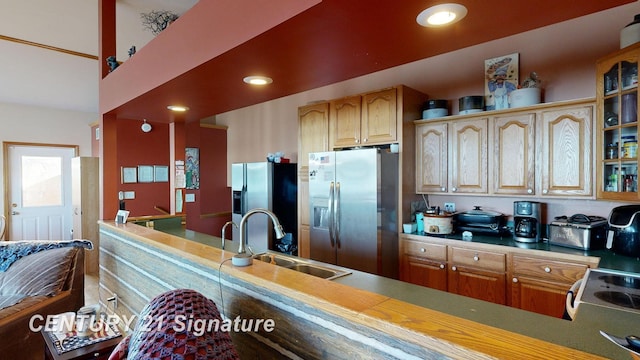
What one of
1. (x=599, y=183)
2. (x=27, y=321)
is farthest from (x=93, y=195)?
(x=599, y=183)

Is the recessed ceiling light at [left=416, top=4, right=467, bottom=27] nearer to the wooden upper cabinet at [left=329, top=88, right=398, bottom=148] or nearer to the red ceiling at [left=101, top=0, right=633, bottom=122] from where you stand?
the red ceiling at [left=101, top=0, right=633, bottom=122]

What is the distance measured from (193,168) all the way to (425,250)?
13.5ft

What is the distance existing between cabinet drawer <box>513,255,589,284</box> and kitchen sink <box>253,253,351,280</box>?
160cm

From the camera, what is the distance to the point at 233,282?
1535 mm

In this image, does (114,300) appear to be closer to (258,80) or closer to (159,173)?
(258,80)

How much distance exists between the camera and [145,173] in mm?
5008

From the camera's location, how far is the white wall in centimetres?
559

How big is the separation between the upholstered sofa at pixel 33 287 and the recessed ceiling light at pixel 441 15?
8.72 ft

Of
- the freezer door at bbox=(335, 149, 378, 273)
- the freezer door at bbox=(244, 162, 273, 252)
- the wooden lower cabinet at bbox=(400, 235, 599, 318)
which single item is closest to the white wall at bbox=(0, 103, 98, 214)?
the freezer door at bbox=(244, 162, 273, 252)

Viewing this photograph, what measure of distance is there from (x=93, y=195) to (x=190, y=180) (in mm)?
1357

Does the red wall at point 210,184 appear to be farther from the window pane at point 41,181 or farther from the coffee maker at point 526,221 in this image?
the coffee maker at point 526,221

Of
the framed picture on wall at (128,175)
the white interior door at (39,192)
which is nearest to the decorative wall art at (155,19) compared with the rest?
the framed picture on wall at (128,175)

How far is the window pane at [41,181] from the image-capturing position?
581 cm

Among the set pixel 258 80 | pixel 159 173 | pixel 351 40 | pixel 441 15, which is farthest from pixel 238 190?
pixel 441 15
